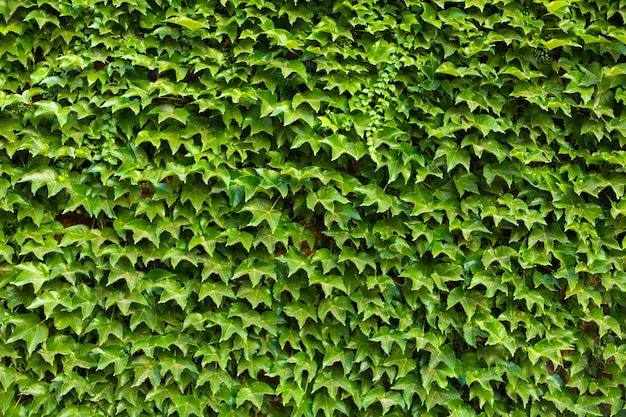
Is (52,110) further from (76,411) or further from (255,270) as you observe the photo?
(76,411)

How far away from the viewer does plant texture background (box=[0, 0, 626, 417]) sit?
2.53 m

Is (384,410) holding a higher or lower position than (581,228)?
lower

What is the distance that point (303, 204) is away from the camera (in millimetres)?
2574

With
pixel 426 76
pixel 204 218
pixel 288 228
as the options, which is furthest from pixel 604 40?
pixel 204 218

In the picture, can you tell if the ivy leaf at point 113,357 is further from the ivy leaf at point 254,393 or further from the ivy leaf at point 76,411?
the ivy leaf at point 254,393

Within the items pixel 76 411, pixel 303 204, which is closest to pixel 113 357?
pixel 76 411

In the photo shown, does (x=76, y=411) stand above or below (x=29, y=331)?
below

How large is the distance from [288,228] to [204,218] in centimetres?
40

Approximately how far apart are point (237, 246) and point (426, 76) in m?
1.21

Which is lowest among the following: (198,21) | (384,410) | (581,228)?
(384,410)

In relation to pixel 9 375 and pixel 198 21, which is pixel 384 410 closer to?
pixel 9 375

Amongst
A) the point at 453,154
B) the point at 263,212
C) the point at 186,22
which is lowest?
the point at 263,212

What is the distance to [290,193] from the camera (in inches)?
103

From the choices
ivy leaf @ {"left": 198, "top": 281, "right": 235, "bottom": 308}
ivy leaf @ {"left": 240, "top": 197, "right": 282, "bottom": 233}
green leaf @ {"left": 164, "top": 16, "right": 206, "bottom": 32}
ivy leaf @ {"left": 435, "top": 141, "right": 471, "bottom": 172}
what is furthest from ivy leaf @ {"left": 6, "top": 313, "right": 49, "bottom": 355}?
ivy leaf @ {"left": 435, "top": 141, "right": 471, "bottom": 172}
